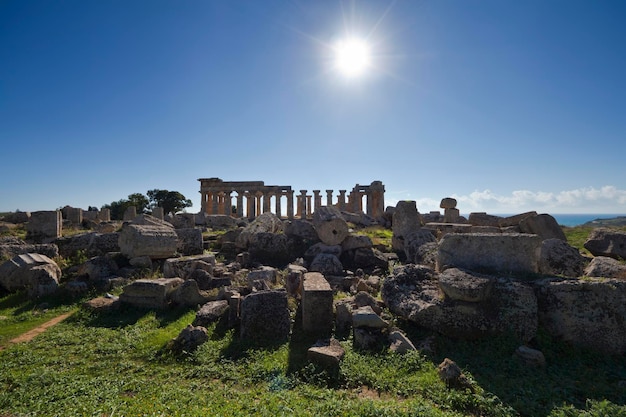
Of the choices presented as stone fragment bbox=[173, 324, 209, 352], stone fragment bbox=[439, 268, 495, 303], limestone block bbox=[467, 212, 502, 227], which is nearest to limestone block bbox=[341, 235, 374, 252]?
stone fragment bbox=[439, 268, 495, 303]

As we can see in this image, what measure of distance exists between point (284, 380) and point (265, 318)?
172cm

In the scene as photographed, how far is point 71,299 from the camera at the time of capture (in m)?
8.78

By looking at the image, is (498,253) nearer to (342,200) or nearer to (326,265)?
(326,265)

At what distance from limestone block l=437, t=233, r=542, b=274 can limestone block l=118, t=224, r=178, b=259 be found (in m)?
8.86

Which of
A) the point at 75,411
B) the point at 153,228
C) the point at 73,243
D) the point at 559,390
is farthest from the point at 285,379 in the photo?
the point at 73,243

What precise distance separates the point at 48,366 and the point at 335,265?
758 cm

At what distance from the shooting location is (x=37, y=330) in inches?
271

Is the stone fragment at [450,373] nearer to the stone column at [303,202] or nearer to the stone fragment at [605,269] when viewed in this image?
the stone fragment at [605,269]

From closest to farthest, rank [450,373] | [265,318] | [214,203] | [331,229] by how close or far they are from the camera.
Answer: [450,373], [265,318], [331,229], [214,203]

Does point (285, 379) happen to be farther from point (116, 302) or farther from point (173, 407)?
point (116, 302)

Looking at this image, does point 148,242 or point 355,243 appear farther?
point 355,243

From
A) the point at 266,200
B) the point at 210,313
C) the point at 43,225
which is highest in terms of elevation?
the point at 266,200

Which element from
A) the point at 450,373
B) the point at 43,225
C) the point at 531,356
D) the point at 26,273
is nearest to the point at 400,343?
the point at 450,373

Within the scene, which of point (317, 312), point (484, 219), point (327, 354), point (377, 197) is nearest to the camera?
point (327, 354)
